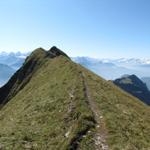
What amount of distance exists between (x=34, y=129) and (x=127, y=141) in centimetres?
1162

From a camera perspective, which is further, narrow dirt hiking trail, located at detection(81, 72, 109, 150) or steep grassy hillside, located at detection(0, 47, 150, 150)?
steep grassy hillside, located at detection(0, 47, 150, 150)

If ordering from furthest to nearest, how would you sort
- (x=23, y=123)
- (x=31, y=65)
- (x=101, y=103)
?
(x=31, y=65) → (x=101, y=103) → (x=23, y=123)

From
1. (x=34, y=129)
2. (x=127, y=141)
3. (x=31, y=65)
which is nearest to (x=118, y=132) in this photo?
(x=127, y=141)

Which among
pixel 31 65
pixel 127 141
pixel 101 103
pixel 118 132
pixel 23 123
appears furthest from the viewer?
pixel 31 65

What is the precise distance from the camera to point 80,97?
4050cm

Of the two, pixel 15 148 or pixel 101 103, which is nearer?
pixel 15 148

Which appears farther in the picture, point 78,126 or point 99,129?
point 78,126

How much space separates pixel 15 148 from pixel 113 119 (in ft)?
37.3

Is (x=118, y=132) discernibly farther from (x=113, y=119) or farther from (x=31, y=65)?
(x=31, y=65)

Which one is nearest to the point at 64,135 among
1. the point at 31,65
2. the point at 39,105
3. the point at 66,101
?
the point at 66,101

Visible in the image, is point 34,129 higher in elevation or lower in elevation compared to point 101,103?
lower

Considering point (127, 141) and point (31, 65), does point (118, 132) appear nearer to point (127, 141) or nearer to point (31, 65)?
point (127, 141)

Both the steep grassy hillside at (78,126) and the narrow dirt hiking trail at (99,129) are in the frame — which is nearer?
the narrow dirt hiking trail at (99,129)

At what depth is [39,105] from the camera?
43.8m
